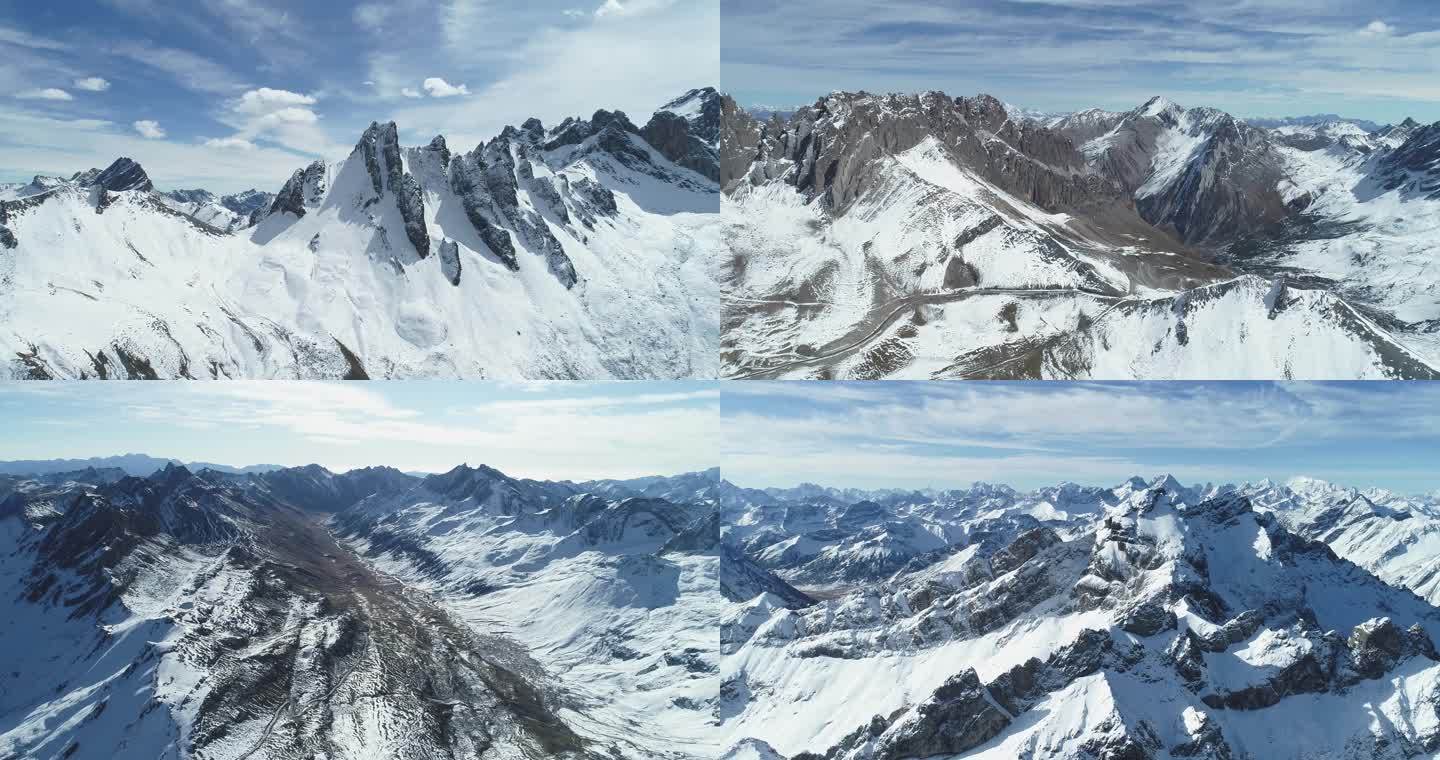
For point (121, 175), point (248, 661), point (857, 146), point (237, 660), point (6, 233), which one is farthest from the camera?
point (857, 146)

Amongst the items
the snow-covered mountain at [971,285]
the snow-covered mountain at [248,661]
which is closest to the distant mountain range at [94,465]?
the snow-covered mountain at [248,661]

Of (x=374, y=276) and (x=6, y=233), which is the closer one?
(x=6, y=233)

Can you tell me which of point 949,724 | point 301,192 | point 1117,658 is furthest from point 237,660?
point 1117,658

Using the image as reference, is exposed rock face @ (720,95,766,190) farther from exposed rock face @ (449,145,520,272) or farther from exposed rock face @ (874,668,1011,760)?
exposed rock face @ (874,668,1011,760)

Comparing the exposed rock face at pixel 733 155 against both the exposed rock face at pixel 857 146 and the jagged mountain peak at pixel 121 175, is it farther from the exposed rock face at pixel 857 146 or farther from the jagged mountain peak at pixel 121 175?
the jagged mountain peak at pixel 121 175

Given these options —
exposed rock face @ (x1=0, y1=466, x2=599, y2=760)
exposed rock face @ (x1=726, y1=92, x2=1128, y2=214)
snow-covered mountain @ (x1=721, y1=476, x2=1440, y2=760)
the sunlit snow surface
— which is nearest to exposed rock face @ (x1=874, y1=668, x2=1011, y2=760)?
snow-covered mountain @ (x1=721, y1=476, x2=1440, y2=760)

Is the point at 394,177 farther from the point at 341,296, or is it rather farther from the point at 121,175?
the point at 121,175

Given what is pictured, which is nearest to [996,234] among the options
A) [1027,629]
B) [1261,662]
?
[1027,629]
